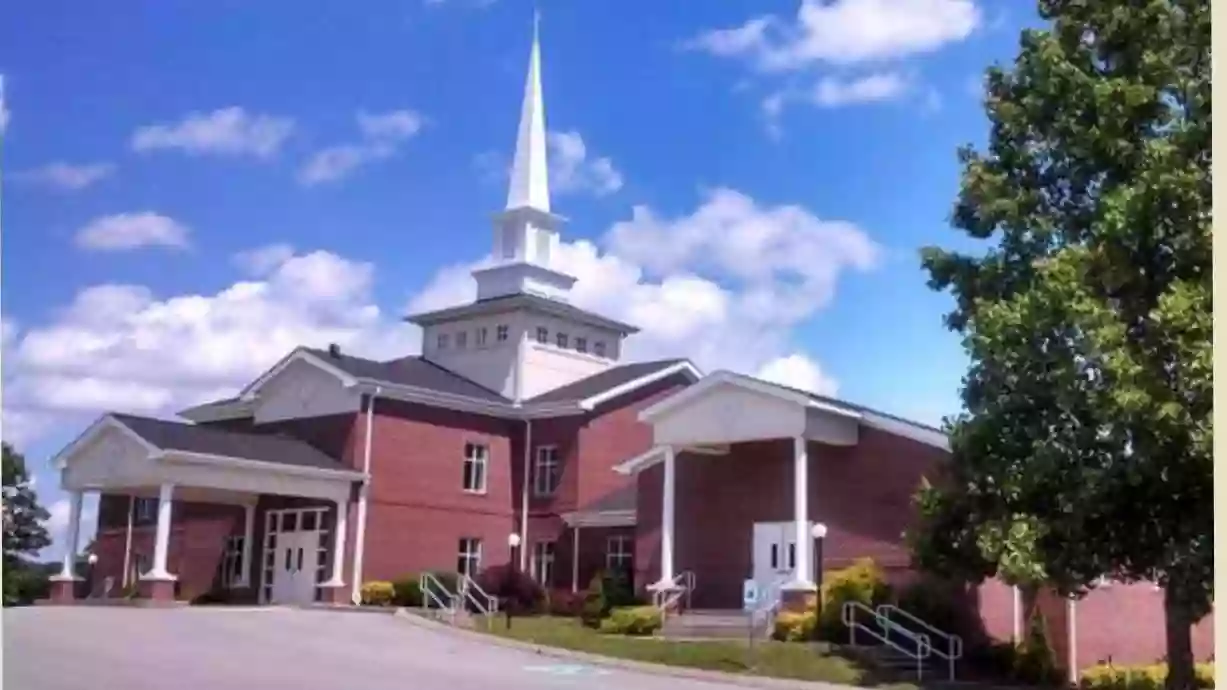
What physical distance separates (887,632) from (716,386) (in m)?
2.93

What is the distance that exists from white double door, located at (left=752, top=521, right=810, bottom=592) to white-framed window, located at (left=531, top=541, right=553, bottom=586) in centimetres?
379

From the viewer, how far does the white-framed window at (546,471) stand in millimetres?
16578

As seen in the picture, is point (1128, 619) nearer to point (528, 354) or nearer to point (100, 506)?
point (528, 354)

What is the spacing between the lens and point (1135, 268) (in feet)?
25.7

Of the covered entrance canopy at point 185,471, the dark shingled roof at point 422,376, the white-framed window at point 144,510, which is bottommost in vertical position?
the white-framed window at point 144,510

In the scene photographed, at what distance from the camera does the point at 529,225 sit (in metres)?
10.6

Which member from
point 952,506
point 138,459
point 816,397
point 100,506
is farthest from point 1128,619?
point 100,506

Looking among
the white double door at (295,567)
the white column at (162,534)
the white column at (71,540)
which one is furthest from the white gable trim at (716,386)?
the white column at (71,540)

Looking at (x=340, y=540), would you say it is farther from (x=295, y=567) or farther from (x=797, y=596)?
(x=797, y=596)

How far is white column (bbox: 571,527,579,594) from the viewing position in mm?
15992

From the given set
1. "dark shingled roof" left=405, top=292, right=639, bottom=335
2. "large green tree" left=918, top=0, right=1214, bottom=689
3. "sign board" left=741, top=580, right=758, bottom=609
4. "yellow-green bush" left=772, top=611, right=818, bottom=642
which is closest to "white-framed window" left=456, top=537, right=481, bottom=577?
"dark shingled roof" left=405, top=292, right=639, bottom=335

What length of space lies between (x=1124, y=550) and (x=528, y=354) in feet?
27.4

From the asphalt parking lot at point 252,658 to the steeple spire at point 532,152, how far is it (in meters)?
3.02

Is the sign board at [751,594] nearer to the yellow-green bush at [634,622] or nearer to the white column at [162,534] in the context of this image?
the yellow-green bush at [634,622]
